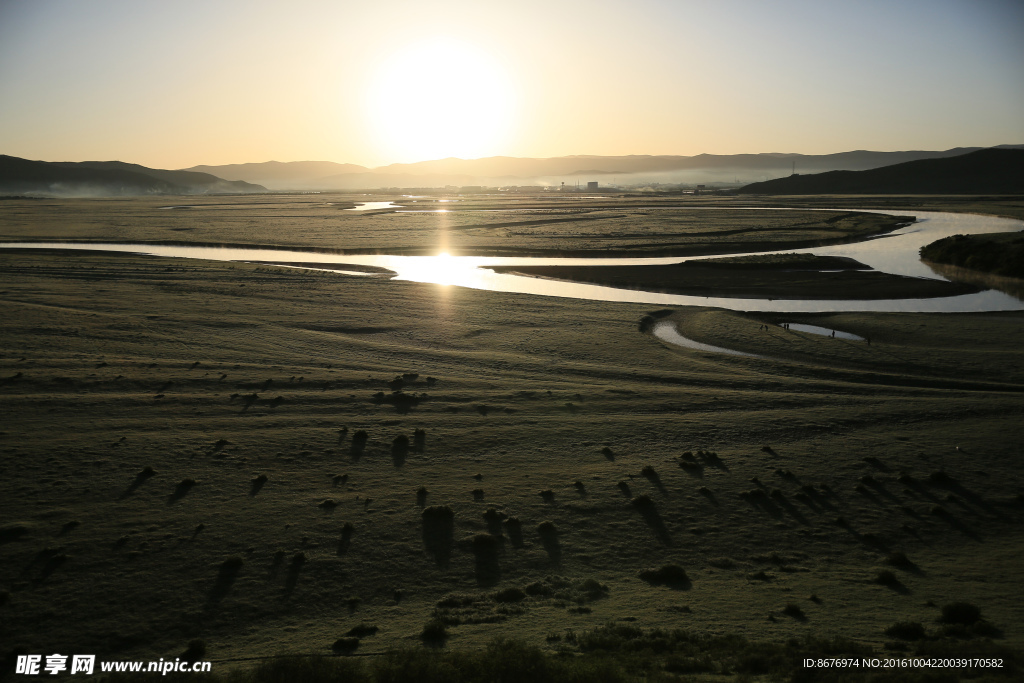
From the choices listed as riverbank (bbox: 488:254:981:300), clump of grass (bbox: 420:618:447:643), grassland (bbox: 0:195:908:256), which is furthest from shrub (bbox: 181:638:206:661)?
grassland (bbox: 0:195:908:256)

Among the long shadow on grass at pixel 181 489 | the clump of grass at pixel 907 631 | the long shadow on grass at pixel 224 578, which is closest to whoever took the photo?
the clump of grass at pixel 907 631

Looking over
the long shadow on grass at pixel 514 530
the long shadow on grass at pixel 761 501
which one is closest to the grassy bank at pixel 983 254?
the long shadow on grass at pixel 761 501

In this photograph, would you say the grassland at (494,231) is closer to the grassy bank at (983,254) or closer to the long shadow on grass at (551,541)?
the grassy bank at (983,254)

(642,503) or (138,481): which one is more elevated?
(138,481)

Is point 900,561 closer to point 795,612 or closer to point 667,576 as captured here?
point 795,612

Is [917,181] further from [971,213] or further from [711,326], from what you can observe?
[711,326]

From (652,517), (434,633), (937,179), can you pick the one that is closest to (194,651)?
(434,633)

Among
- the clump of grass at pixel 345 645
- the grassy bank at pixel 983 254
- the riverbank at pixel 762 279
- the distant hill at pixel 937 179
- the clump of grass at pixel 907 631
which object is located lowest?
the clump of grass at pixel 345 645
